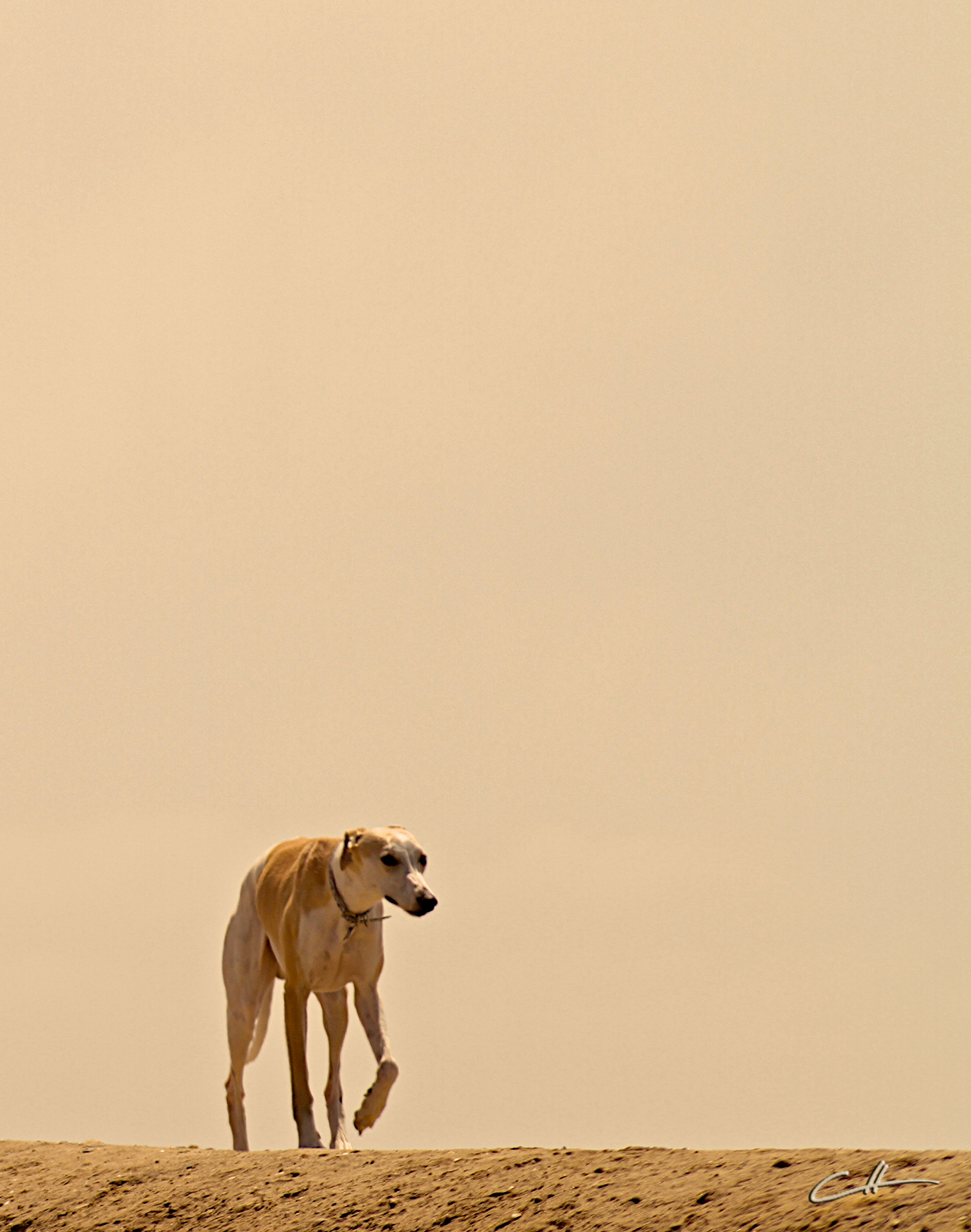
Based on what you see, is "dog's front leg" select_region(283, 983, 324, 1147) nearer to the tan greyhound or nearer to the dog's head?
the tan greyhound

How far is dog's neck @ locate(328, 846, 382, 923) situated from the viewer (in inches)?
471

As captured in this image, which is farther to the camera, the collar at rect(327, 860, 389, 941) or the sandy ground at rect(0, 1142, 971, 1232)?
the collar at rect(327, 860, 389, 941)

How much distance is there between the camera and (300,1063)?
11.9 meters

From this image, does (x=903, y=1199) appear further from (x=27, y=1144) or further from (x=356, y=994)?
(x=27, y=1144)

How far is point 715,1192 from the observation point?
6625 mm

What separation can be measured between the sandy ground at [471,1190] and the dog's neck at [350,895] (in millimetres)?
2179

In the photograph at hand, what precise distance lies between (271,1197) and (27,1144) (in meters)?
3.97

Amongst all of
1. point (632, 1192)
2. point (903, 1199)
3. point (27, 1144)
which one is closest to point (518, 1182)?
point (632, 1192)

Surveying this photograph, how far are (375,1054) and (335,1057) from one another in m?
0.69

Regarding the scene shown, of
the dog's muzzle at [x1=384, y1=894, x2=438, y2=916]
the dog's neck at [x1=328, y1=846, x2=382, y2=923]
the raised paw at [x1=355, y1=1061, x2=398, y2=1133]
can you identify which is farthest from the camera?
the dog's neck at [x1=328, y1=846, x2=382, y2=923]
